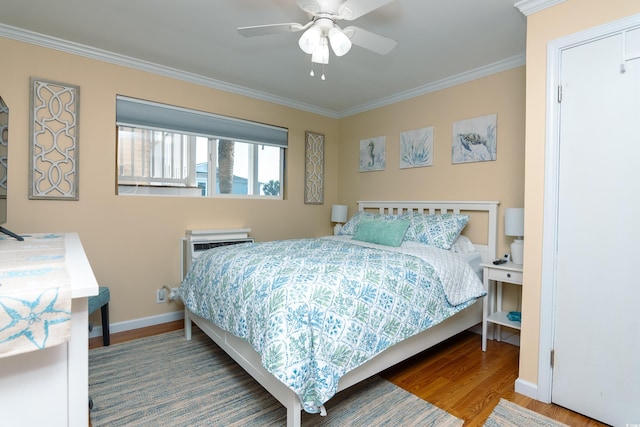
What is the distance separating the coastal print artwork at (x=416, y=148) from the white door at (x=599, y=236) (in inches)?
60.1

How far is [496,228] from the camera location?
280cm

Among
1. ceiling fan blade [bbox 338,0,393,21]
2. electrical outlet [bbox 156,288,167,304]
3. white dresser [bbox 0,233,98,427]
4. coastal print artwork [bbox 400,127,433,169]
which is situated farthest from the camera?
coastal print artwork [bbox 400,127,433,169]

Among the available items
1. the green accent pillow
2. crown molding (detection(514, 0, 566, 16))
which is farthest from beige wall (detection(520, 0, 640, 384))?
the green accent pillow

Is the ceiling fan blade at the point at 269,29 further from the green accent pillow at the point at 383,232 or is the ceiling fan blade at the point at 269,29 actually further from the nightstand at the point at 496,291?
the nightstand at the point at 496,291

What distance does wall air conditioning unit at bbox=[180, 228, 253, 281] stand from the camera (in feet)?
9.91

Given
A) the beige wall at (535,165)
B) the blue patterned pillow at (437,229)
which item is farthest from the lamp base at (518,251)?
the beige wall at (535,165)

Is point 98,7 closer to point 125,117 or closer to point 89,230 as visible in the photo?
point 125,117

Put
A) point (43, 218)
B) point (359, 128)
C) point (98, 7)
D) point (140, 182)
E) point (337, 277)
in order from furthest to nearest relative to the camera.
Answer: point (359, 128)
point (140, 182)
point (43, 218)
point (98, 7)
point (337, 277)

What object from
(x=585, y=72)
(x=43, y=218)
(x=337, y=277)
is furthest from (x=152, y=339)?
(x=585, y=72)

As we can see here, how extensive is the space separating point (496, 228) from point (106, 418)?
308cm

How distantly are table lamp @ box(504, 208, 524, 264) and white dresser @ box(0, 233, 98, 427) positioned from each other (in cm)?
268

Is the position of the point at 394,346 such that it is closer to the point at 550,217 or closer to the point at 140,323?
the point at 550,217

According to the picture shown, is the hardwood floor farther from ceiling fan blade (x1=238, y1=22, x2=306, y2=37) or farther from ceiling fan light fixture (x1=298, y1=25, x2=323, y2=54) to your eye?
ceiling fan blade (x1=238, y1=22, x2=306, y2=37)

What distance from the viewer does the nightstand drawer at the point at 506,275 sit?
232 cm
